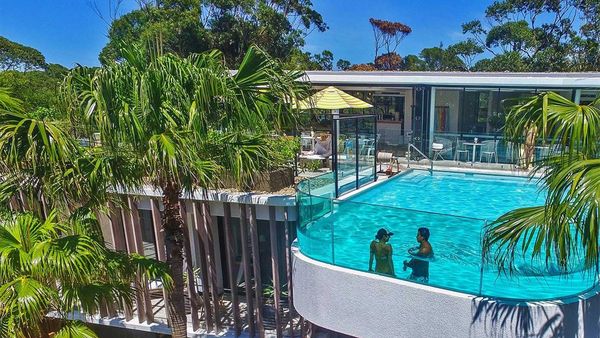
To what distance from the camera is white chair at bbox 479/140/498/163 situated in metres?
12.9

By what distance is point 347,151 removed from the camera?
10555mm

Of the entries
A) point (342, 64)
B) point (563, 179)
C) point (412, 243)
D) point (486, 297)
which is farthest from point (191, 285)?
point (342, 64)

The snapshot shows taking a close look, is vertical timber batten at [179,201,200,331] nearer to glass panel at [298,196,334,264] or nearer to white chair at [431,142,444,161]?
glass panel at [298,196,334,264]

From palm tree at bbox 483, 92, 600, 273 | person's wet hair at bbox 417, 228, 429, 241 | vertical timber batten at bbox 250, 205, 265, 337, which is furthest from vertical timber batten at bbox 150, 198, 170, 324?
palm tree at bbox 483, 92, 600, 273

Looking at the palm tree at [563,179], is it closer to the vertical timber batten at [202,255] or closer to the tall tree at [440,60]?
the vertical timber batten at [202,255]

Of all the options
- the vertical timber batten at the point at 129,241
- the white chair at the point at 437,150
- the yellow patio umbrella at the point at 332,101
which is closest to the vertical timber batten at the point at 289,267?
the vertical timber batten at the point at 129,241

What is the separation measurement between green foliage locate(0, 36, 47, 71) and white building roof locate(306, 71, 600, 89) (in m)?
29.3

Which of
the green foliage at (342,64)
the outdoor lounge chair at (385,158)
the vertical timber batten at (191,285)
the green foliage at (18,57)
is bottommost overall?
the vertical timber batten at (191,285)

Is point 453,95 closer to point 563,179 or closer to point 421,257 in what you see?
point 421,257

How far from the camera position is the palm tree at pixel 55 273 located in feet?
15.8

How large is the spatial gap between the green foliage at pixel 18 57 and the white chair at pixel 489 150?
34772 millimetres

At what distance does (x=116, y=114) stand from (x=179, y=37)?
24.7 metres

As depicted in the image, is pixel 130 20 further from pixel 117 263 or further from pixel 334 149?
pixel 117 263

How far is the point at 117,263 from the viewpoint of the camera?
5820 millimetres
